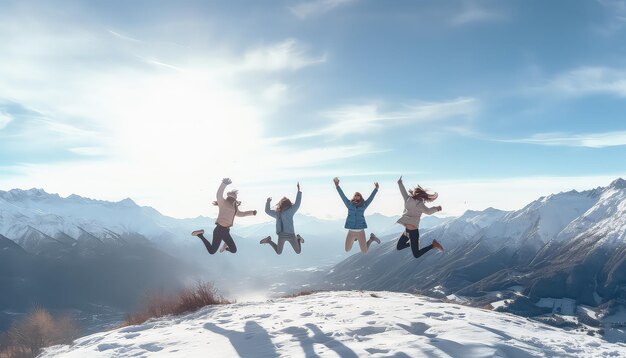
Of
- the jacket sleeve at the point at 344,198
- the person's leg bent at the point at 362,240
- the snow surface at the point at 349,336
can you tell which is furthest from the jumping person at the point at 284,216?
the snow surface at the point at 349,336

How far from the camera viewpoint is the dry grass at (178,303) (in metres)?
19.8

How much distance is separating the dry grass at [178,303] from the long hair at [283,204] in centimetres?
561

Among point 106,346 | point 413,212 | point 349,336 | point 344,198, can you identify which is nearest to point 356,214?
point 344,198

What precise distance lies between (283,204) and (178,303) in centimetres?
685

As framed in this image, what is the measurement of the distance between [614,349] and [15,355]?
26930 mm

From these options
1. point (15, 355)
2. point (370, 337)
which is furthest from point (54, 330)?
point (370, 337)

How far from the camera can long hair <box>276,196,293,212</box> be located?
20.4 m

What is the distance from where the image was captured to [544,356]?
10.4m

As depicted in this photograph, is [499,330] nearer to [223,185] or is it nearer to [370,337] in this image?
[370,337]

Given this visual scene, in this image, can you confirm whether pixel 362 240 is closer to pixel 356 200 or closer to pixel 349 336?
pixel 356 200

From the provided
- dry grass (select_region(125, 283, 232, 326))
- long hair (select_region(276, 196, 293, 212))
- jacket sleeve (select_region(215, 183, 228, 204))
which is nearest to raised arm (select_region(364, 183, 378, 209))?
long hair (select_region(276, 196, 293, 212))

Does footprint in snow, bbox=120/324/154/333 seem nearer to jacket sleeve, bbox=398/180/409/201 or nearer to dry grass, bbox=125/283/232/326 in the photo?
dry grass, bbox=125/283/232/326

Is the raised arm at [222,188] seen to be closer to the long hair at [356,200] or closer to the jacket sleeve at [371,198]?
the long hair at [356,200]

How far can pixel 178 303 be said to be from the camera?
798 inches
